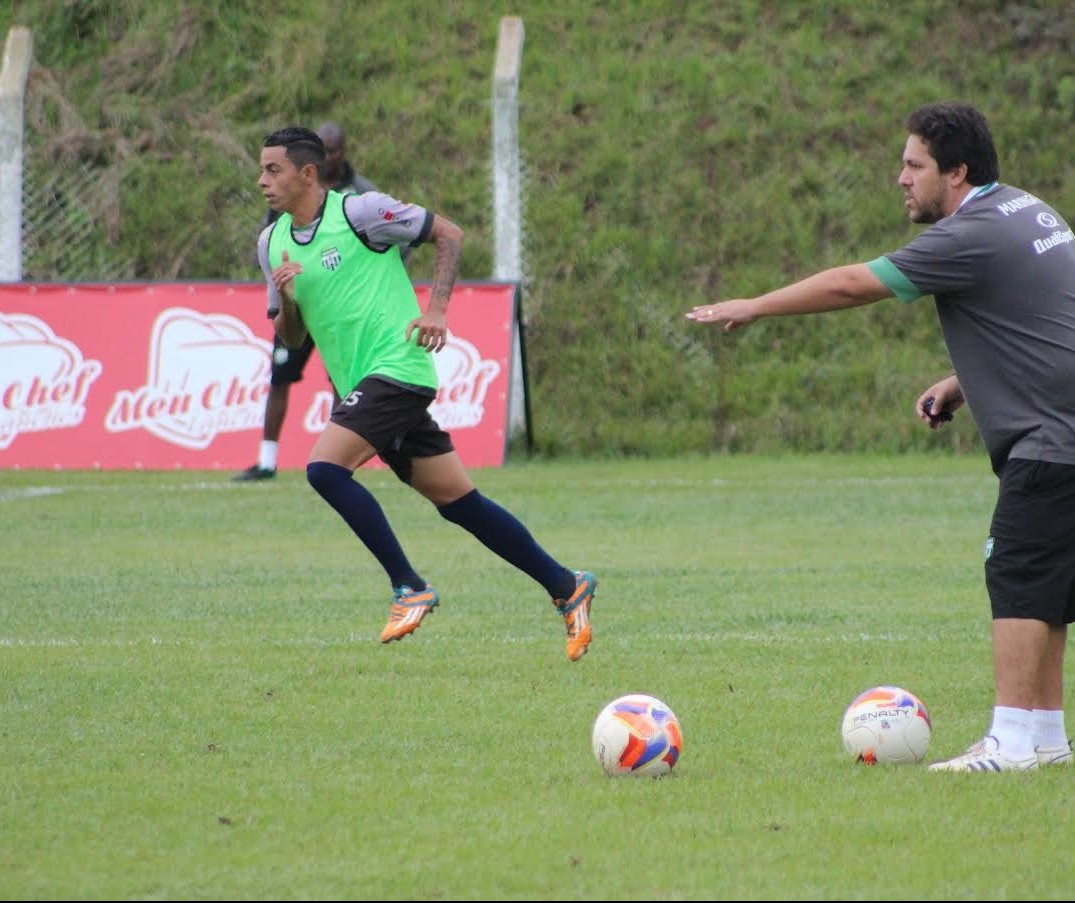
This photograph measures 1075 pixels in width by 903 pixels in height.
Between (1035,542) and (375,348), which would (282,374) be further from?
(1035,542)

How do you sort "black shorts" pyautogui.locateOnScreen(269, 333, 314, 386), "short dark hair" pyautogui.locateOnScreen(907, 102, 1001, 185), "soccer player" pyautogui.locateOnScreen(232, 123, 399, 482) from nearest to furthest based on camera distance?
"short dark hair" pyautogui.locateOnScreen(907, 102, 1001, 185)
"soccer player" pyautogui.locateOnScreen(232, 123, 399, 482)
"black shorts" pyautogui.locateOnScreen(269, 333, 314, 386)

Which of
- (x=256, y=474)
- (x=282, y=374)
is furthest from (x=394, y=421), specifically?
(x=256, y=474)

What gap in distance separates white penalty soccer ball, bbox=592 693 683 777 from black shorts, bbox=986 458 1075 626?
1.01 meters

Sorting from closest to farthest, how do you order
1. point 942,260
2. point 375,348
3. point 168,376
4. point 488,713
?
1. point 942,260
2. point 488,713
3. point 375,348
4. point 168,376

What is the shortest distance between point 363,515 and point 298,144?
1515mm

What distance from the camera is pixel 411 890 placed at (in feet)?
13.1

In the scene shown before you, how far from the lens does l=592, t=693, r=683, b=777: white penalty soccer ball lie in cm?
522

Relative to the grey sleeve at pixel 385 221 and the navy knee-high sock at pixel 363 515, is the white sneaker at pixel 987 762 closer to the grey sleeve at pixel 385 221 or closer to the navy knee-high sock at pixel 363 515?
the navy knee-high sock at pixel 363 515

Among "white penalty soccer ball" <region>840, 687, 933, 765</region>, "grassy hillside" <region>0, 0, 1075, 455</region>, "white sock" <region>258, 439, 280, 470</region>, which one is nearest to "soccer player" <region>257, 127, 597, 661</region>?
"white penalty soccer ball" <region>840, 687, 933, 765</region>

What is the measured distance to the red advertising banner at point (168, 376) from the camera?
15.1m

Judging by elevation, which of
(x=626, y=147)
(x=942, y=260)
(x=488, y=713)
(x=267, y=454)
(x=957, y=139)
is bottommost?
(x=267, y=454)

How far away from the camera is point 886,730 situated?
17.7 feet

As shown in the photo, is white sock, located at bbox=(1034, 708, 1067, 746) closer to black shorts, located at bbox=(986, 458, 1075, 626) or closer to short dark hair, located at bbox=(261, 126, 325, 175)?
black shorts, located at bbox=(986, 458, 1075, 626)

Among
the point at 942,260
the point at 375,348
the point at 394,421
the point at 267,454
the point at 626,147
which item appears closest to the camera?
the point at 942,260
